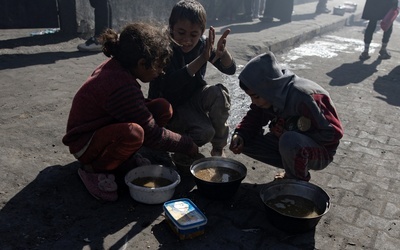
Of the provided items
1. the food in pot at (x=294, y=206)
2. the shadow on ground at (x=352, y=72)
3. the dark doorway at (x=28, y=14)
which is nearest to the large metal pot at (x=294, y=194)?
the food in pot at (x=294, y=206)

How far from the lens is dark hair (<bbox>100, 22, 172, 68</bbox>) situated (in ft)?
9.35

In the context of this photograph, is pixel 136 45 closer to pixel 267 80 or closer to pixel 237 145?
pixel 267 80

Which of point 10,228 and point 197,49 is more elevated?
point 197,49

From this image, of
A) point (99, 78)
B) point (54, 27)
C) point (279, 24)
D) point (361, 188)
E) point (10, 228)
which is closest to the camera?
point (10, 228)

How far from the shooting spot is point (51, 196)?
294cm

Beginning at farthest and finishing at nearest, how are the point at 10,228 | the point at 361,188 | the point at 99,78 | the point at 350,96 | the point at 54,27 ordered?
the point at 54,27, the point at 350,96, the point at 361,188, the point at 99,78, the point at 10,228

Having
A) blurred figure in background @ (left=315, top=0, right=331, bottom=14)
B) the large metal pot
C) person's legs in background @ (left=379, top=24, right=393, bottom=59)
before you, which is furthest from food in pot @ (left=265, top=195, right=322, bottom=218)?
blurred figure in background @ (left=315, top=0, right=331, bottom=14)

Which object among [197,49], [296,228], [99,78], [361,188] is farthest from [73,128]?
[361,188]

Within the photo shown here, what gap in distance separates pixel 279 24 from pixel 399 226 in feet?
33.8

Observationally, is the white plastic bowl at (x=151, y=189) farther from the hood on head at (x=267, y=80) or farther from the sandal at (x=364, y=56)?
the sandal at (x=364, y=56)

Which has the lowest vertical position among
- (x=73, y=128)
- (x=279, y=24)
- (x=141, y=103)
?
(x=279, y=24)

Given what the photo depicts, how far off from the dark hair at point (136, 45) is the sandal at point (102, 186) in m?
0.83

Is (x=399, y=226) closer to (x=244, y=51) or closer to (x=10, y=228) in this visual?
(x=10, y=228)

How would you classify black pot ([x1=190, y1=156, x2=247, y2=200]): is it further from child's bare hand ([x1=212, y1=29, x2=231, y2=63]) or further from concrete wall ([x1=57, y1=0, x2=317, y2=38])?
concrete wall ([x1=57, y1=0, x2=317, y2=38])
